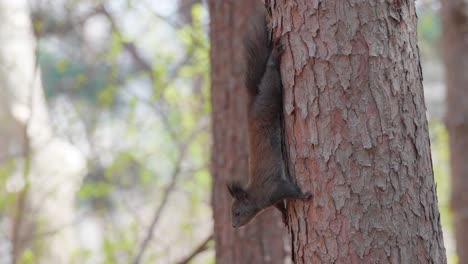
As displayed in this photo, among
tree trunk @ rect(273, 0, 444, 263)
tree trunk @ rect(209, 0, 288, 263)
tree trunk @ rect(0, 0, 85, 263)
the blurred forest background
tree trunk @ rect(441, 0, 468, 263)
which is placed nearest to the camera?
tree trunk @ rect(273, 0, 444, 263)

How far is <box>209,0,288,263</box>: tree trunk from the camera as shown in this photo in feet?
12.9

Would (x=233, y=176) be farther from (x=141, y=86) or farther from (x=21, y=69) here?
(x=141, y=86)

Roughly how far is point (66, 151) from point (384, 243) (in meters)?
5.13

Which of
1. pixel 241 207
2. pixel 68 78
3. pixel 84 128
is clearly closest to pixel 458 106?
pixel 241 207

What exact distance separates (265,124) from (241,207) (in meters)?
0.72

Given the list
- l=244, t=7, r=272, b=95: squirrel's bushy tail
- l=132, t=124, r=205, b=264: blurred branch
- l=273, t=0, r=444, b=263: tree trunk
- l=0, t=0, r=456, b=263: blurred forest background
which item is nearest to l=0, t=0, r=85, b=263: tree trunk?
l=0, t=0, r=456, b=263: blurred forest background

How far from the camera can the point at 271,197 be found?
110 inches

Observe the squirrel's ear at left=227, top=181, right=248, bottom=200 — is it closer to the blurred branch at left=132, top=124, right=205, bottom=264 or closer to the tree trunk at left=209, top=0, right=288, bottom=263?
the tree trunk at left=209, top=0, right=288, bottom=263

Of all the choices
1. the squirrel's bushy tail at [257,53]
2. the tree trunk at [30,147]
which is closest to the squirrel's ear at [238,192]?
the squirrel's bushy tail at [257,53]

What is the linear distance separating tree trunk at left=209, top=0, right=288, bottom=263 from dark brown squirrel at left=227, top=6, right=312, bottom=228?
849 millimetres

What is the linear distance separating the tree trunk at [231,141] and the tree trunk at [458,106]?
1.48 m

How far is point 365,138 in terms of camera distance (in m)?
2.07

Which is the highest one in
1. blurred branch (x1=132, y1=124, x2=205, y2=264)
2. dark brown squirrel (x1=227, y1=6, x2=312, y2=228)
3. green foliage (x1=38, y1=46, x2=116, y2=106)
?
green foliage (x1=38, y1=46, x2=116, y2=106)

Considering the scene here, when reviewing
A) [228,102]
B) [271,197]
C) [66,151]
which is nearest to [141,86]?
[66,151]
